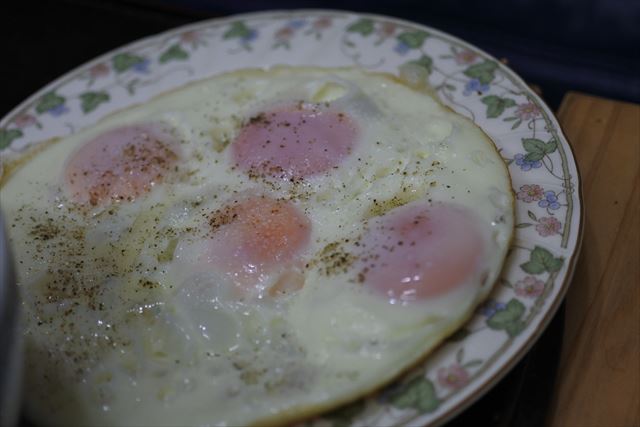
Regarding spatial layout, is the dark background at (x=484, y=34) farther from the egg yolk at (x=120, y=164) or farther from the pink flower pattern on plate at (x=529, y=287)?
the pink flower pattern on plate at (x=529, y=287)

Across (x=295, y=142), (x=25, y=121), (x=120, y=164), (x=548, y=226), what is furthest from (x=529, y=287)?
(x=25, y=121)

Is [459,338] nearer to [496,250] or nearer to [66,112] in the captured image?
[496,250]

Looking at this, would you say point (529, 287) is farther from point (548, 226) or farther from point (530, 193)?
point (530, 193)

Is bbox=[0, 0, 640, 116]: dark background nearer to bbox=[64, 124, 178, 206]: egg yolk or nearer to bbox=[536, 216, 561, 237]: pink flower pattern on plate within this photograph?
bbox=[64, 124, 178, 206]: egg yolk

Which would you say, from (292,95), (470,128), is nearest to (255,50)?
(292,95)

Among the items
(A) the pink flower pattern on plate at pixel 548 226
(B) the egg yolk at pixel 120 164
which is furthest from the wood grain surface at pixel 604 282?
(B) the egg yolk at pixel 120 164
